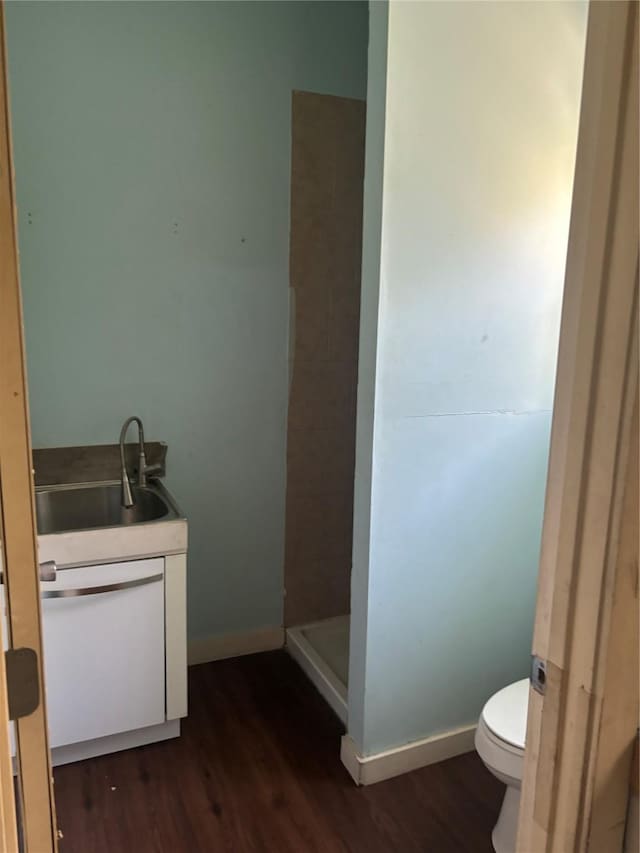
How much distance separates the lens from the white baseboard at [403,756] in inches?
80.0

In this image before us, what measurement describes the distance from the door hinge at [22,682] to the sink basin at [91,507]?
57.3 inches

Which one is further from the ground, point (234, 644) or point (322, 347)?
point (322, 347)

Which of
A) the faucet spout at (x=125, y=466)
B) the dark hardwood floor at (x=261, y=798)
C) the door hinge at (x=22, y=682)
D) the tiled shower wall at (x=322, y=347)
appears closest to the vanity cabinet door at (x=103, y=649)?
the dark hardwood floor at (x=261, y=798)

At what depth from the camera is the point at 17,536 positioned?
80 centimetres

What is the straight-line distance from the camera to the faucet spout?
2.27 metres

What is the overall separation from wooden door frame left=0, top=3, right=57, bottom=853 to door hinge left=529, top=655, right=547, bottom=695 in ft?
2.13

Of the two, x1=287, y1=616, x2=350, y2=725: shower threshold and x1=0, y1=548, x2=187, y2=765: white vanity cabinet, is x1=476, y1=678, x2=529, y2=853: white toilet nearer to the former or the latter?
x1=287, y1=616, x2=350, y2=725: shower threshold

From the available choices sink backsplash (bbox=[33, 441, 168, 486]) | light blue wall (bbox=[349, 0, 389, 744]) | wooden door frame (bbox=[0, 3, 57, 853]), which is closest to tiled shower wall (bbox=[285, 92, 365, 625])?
sink backsplash (bbox=[33, 441, 168, 486])

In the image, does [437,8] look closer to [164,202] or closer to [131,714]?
[164,202]

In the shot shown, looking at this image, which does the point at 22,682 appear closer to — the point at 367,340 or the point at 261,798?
the point at 367,340

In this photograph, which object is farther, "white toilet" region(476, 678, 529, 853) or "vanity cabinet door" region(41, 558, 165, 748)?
"vanity cabinet door" region(41, 558, 165, 748)

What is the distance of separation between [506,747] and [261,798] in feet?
2.61

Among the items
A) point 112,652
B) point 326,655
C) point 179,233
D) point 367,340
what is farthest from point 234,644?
point 179,233

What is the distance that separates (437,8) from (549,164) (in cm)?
55
